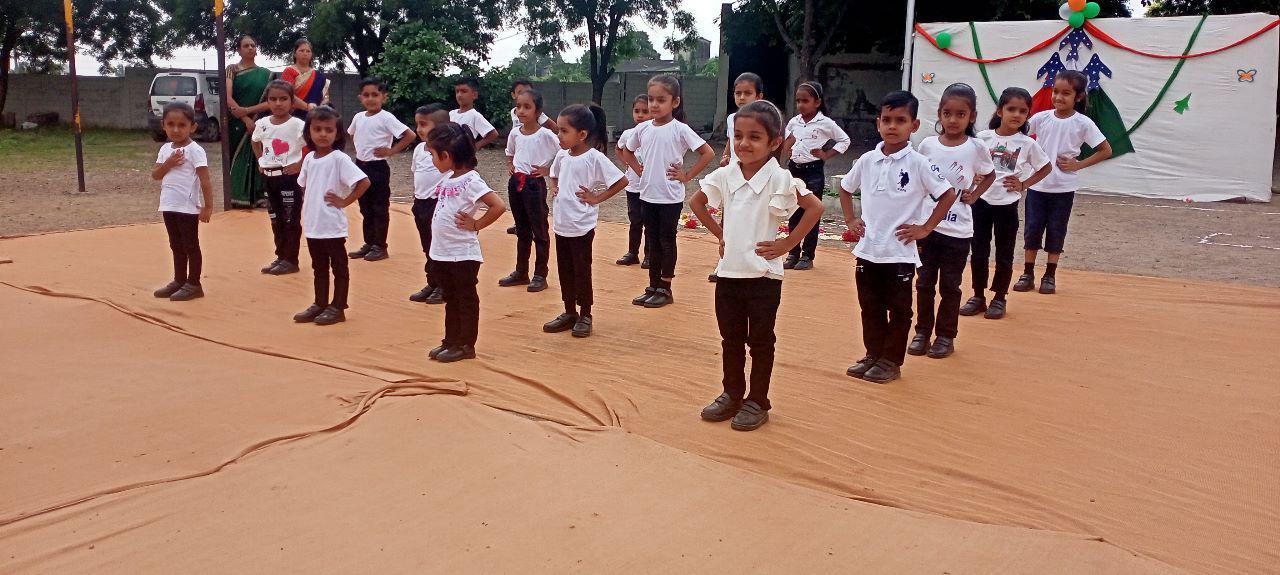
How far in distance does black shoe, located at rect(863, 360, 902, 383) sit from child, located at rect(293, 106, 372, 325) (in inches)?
137

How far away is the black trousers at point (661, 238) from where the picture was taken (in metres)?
7.35

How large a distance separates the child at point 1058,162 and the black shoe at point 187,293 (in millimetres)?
6206

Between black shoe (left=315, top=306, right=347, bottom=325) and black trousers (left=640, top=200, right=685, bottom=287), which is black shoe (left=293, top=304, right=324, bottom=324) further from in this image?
black trousers (left=640, top=200, right=685, bottom=287)

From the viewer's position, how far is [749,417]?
4527 mm

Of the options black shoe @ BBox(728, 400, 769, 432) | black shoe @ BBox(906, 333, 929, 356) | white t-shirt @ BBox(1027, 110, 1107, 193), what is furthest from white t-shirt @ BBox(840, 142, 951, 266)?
white t-shirt @ BBox(1027, 110, 1107, 193)

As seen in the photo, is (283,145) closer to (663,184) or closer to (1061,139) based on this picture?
(663,184)

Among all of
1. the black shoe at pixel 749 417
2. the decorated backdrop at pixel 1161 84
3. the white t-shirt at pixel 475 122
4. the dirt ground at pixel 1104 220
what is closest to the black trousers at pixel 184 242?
the white t-shirt at pixel 475 122

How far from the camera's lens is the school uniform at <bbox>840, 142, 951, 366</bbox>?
523 centimetres

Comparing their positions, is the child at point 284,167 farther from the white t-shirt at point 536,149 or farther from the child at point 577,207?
the child at point 577,207

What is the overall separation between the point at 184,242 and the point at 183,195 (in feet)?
1.12

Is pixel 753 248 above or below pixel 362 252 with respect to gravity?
above

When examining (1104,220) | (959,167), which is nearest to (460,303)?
(959,167)

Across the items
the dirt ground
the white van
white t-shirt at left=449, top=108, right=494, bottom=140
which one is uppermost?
the white van

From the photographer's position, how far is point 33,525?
3.32 m
